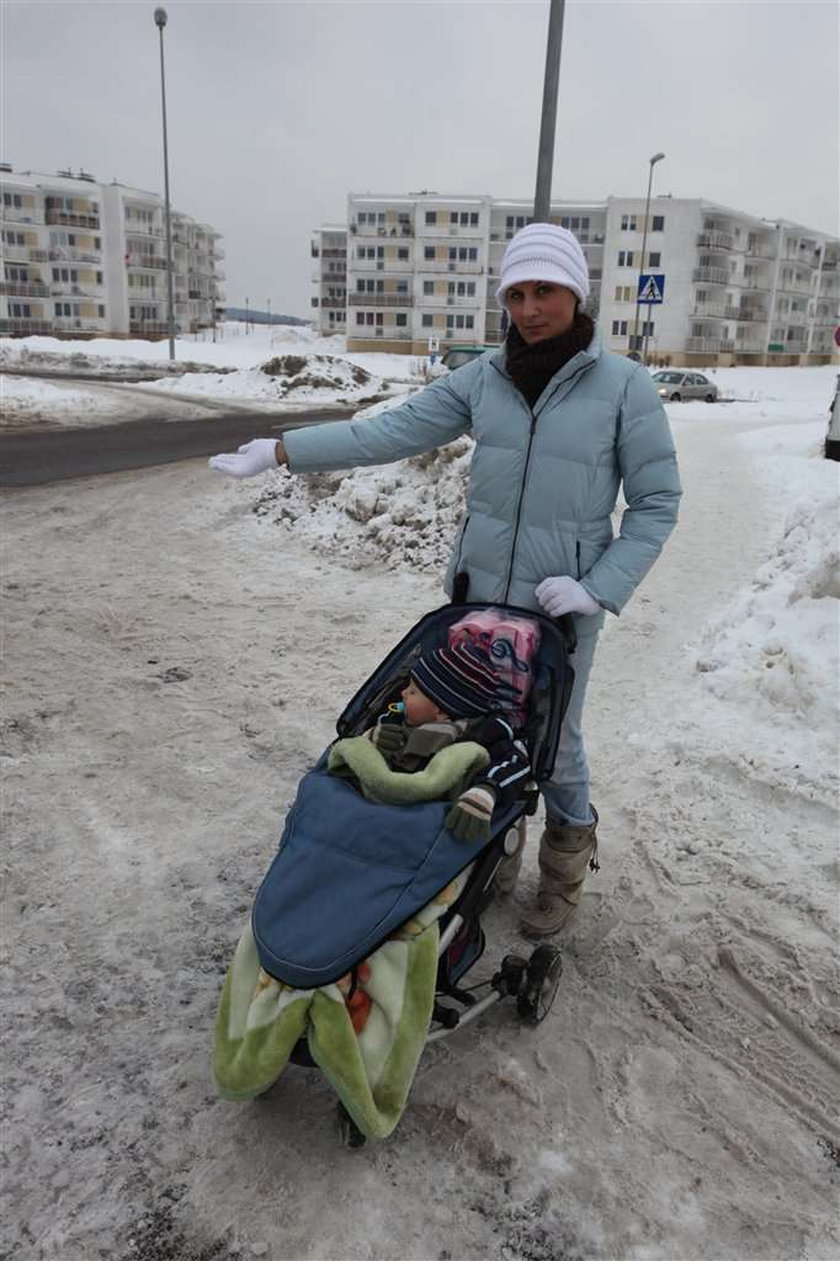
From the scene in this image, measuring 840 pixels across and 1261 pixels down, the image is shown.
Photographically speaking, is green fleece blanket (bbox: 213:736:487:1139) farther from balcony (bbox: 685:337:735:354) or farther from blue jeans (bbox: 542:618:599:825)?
balcony (bbox: 685:337:735:354)

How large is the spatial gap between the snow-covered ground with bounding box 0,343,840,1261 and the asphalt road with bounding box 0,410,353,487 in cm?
609

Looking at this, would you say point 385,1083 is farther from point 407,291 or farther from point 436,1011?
point 407,291

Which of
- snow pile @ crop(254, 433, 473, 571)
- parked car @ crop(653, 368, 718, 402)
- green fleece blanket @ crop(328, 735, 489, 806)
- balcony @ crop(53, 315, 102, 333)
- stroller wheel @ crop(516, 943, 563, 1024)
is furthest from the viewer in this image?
balcony @ crop(53, 315, 102, 333)

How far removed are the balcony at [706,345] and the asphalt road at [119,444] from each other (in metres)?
54.9

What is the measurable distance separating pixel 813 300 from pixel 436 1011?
92102 mm

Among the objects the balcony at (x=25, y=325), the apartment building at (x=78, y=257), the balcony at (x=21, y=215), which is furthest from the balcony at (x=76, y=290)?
the balcony at (x=21, y=215)

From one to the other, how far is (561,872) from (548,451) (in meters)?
1.60

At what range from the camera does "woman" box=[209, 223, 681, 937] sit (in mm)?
2859

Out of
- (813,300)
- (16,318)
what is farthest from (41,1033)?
(813,300)

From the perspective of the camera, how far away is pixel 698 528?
881 centimetres

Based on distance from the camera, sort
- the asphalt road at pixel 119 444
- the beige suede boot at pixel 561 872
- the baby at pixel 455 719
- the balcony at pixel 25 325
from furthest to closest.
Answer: the balcony at pixel 25 325 < the asphalt road at pixel 119 444 < the beige suede boot at pixel 561 872 < the baby at pixel 455 719

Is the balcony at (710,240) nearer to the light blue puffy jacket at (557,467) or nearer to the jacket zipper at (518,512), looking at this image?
the light blue puffy jacket at (557,467)

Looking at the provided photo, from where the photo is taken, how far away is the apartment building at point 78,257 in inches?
2891

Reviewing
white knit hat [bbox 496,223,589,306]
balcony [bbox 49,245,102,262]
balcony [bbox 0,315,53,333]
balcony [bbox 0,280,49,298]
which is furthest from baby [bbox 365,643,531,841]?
balcony [bbox 49,245,102,262]
